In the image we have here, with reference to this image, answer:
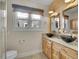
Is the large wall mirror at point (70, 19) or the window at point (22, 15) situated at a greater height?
the window at point (22, 15)

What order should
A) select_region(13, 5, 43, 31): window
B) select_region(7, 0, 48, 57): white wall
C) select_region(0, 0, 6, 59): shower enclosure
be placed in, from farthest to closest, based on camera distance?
select_region(13, 5, 43, 31): window, select_region(7, 0, 48, 57): white wall, select_region(0, 0, 6, 59): shower enclosure

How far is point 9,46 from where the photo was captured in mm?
3295

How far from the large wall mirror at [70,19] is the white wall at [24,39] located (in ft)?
4.09

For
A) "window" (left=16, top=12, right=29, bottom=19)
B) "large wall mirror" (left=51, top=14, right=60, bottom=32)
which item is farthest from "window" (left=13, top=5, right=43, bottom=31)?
"large wall mirror" (left=51, top=14, right=60, bottom=32)

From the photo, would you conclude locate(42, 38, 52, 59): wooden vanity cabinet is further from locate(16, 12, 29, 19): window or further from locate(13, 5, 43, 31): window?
locate(16, 12, 29, 19): window

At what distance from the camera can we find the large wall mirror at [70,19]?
249cm

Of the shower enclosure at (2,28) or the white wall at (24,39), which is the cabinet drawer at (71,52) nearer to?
the shower enclosure at (2,28)

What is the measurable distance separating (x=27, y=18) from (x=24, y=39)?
0.88 meters

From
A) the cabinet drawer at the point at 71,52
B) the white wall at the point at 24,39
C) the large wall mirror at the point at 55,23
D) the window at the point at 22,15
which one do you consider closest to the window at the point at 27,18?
the window at the point at 22,15

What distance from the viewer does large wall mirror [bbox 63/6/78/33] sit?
8.16ft

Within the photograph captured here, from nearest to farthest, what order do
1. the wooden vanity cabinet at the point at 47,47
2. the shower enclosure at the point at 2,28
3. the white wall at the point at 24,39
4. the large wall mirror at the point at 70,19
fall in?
the shower enclosure at the point at 2,28 → the large wall mirror at the point at 70,19 → the wooden vanity cabinet at the point at 47,47 → the white wall at the point at 24,39

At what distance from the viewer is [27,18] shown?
3775 millimetres

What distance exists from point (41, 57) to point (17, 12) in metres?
1.98

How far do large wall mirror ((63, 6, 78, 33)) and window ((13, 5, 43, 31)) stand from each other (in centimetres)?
131
